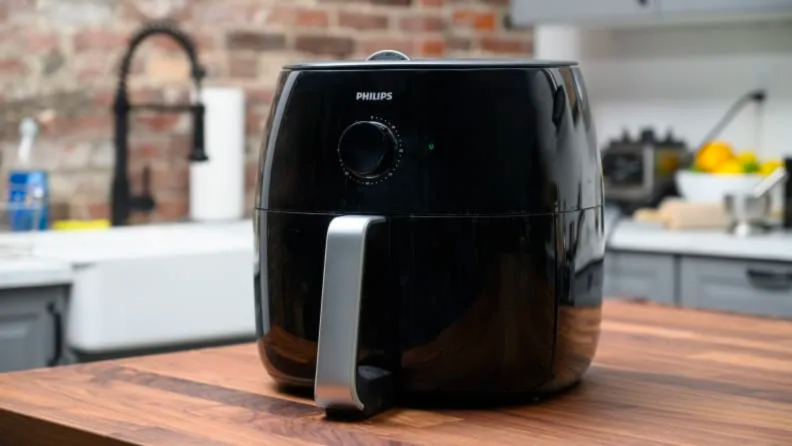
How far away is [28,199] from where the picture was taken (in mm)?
2986

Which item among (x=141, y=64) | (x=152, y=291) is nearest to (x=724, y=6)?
(x=141, y=64)

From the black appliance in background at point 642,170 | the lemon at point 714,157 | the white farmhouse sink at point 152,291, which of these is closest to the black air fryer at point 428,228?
the white farmhouse sink at point 152,291

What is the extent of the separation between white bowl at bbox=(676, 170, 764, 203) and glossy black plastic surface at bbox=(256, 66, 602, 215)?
2.64m

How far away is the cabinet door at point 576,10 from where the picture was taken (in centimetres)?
370

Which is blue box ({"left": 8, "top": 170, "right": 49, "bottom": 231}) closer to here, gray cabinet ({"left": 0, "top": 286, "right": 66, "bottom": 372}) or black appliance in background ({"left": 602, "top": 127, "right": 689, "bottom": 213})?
gray cabinet ({"left": 0, "top": 286, "right": 66, "bottom": 372})

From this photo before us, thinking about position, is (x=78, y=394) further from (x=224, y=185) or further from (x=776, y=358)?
(x=224, y=185)

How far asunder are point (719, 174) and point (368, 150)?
282 centimetres

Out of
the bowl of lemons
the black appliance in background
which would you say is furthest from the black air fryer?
the black appliance in background

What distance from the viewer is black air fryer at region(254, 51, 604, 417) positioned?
102 cm

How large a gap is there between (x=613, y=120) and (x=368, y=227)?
338 cm

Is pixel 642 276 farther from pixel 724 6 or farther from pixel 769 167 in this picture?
pixel 724 6

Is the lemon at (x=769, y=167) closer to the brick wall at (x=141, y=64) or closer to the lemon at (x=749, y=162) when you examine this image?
the lemon at (x=749, y=162)

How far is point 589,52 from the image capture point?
4.34 metres

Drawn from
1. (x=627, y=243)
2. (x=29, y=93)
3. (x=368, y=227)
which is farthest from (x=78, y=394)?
(x=627, y=243)
